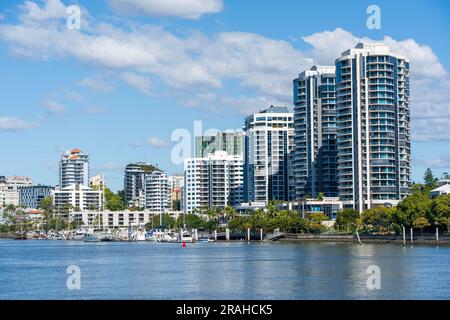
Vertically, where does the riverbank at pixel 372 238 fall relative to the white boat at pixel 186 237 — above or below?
above

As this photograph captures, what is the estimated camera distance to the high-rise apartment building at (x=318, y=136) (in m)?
192

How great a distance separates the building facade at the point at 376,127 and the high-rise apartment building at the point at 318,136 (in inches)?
705

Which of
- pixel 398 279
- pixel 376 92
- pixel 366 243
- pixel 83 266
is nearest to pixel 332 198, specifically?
pixel 376 92

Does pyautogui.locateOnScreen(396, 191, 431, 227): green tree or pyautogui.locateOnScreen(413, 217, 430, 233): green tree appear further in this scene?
pyautogui.locateOnScreen(396, 191, 431, 227): green tree

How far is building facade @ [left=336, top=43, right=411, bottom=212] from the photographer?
170 m

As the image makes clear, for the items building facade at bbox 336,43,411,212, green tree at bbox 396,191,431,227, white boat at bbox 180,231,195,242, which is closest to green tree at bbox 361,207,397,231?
green tree at bbox 396,191,431,227

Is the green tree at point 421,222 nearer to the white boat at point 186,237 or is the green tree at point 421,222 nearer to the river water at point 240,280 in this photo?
the river water at point 240,280

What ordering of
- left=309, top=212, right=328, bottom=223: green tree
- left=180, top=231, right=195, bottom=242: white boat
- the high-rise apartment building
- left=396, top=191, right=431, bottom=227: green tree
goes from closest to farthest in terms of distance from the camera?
left=396, top=191, right=431, bottom=227: green tree, left=309, top=212, right=328, bottom=223: green tree, left=180, top=231, right=195, bottom=242: white boat, the high-rise apartment building

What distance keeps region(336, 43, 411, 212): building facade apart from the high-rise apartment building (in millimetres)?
17905

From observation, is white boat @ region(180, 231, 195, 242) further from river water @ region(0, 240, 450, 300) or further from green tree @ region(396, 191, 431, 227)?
river water @ region(0, 240, 450, 300)

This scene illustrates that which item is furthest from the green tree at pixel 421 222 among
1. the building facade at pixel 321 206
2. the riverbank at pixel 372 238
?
the building facade at pixel 321 206

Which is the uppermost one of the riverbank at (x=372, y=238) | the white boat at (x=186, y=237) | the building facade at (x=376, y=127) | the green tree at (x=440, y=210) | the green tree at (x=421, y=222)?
the building facade at (x=376, y=127)

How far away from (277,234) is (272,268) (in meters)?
93.8
